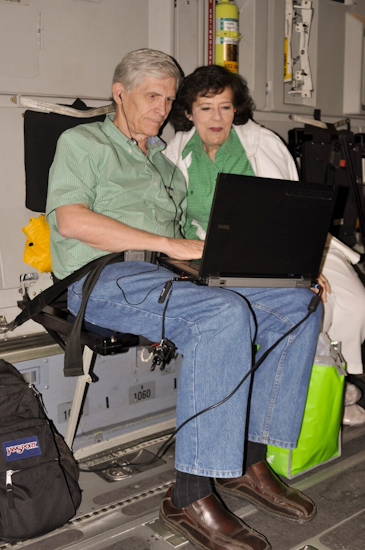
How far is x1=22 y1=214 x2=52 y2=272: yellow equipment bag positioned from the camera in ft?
8.20

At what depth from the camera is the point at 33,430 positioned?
6.89ft

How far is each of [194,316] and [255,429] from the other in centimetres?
57

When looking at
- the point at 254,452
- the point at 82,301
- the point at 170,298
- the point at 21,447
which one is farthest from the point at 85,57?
the point at 254,452

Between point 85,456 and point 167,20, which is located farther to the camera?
point 167,20

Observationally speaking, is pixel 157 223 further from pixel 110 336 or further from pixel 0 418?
pixel 0 418

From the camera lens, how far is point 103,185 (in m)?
2.27

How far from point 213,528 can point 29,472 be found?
2.17ft

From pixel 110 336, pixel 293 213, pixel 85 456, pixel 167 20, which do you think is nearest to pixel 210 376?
pixel 110 336

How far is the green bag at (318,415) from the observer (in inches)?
92.6

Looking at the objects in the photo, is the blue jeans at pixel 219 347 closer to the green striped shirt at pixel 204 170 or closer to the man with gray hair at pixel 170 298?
the man with gray hair at pixel 170 298

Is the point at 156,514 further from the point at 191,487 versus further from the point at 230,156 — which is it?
the point at 230,156

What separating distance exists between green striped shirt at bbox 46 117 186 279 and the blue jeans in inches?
6.7

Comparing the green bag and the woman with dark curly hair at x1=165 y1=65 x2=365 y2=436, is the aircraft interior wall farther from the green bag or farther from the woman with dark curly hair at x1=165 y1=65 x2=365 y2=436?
the green bag

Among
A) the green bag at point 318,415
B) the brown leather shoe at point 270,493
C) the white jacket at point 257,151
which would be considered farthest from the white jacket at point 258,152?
the brown leather shoe at point 270,493
